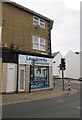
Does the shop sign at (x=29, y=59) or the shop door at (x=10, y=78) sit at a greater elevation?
the shop sign at (x=29, y=59)

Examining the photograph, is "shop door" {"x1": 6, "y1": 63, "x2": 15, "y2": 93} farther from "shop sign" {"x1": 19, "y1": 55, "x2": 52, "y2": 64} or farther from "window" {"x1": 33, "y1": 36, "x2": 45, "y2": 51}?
"window" {"x1": 33, "y1": 36, "x2": 45, "y2": 51}

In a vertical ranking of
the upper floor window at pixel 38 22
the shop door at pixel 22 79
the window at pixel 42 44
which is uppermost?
the upper floor window at pixel 38 22

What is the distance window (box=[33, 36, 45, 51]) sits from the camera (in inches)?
1108

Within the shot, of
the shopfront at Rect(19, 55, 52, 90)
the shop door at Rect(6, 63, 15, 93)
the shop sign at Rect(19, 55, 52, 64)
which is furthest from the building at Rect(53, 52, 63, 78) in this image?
the shop door at Rect(6, 63, 15, 93)

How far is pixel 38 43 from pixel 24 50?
9.53 feet

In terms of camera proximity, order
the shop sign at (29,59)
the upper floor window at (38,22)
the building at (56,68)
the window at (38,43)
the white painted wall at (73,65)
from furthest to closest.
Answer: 1. the building at (56,68)
2. the white painted wall at (73,65)
3. the upper floor window at (38,22)
4. the window at (38,43)
5. the shop sign at (29,59)

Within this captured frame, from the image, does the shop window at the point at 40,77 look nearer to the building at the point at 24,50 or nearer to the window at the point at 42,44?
the building at the point at 24,50

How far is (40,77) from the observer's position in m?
28.7

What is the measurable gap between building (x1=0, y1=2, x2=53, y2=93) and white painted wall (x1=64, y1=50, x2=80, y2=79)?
117 ft

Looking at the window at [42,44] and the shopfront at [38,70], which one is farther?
the window at [42,44]

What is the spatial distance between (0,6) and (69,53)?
1808 inches

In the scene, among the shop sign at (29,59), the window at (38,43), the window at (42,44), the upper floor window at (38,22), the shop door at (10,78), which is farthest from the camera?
the window at (42,44)

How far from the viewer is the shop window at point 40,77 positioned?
A: 27.4m

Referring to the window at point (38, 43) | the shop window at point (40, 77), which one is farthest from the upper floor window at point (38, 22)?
the shop window at point (40, 77)
